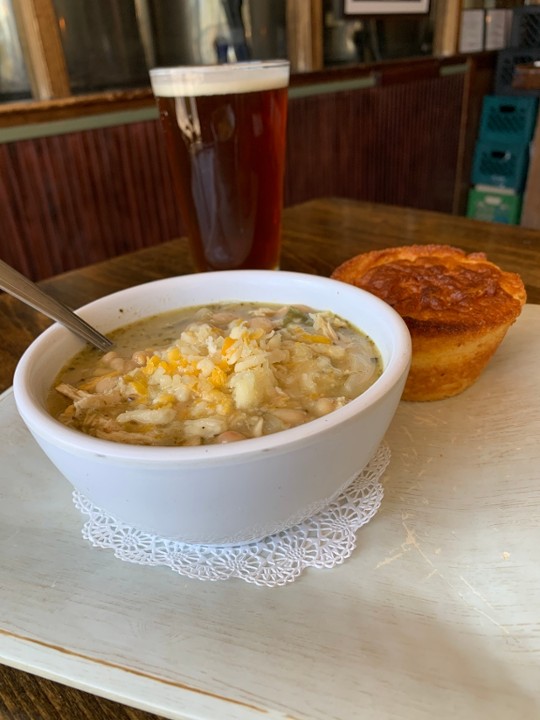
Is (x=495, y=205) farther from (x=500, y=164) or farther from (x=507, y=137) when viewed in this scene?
(x=507, y=137)

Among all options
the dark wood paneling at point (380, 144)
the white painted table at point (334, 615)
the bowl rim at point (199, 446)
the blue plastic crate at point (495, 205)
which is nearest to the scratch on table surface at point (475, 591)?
the white painted table at point (334, 615)

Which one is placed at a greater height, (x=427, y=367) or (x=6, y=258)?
(x=427, y=367)

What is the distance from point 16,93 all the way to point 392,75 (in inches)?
113

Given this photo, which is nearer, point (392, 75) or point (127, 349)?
point (127, 349)

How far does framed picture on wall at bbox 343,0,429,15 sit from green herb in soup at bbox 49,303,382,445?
12.4ft

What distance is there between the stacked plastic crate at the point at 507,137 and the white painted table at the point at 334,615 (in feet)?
15.0

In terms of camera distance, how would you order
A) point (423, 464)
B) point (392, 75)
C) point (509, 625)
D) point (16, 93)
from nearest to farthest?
point (509, 625) → point (423, 464) → point (16, 93) → point (392, 75)

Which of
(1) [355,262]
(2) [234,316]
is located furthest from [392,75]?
(2) [234,316]

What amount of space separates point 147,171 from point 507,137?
3.25 m

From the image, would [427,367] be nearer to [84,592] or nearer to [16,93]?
[84,592]

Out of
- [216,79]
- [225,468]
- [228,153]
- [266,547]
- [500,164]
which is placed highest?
[216,79]

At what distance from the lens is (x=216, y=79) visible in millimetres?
1354

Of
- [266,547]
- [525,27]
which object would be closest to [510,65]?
[525,27]

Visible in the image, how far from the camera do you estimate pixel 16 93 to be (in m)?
2.81
